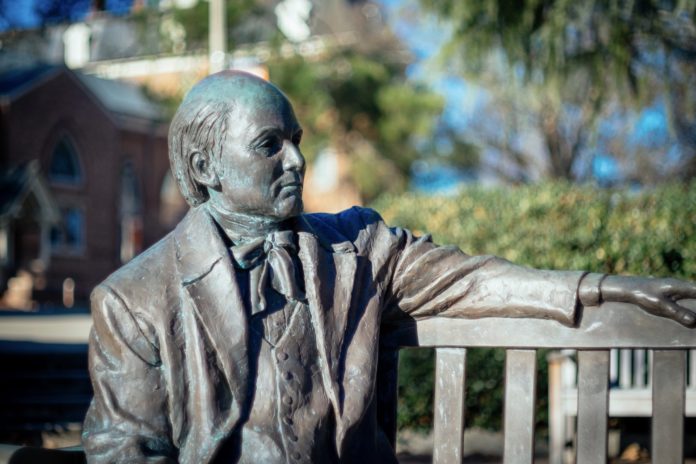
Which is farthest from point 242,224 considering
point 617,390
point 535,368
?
point 617,390

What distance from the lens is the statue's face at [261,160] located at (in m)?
2.40

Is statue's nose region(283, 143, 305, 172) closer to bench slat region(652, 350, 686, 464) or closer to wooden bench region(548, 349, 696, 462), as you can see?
bench slat region(652, 350, 686, 464)

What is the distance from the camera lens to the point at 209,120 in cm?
244

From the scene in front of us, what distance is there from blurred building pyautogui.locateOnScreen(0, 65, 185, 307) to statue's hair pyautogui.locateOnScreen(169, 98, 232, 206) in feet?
94.0

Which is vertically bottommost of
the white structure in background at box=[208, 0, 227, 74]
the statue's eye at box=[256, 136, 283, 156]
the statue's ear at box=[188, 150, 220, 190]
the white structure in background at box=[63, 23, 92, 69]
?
the statue's ear at box=[188, 150, 220, 190]

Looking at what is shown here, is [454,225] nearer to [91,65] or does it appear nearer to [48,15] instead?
[48,15]

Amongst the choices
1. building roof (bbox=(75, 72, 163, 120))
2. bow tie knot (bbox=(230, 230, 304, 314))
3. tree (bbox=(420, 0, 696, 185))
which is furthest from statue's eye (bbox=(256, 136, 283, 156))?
building roof (bbox=(75, 72, 163, 120))

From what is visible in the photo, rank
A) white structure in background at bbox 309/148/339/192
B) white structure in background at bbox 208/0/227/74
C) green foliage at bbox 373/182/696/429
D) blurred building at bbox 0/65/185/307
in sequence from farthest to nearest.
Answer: white structure in background at bbox 309/148/339/192, blurred building at bbox 0/65/185/307, white structure in background at bbox 208/0/227/74, green foliage at bbox 373/182/696/429

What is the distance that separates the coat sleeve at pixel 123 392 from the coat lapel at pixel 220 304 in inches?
5.9

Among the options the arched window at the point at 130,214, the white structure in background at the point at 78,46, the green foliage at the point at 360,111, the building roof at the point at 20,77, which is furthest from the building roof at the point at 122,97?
the white structure in background at the point at 78,46

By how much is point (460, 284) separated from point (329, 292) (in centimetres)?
37

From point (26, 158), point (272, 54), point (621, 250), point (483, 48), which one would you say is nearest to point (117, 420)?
point (621, 250)

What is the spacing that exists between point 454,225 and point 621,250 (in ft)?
5.88

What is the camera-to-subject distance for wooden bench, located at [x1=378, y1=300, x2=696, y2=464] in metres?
2.40
